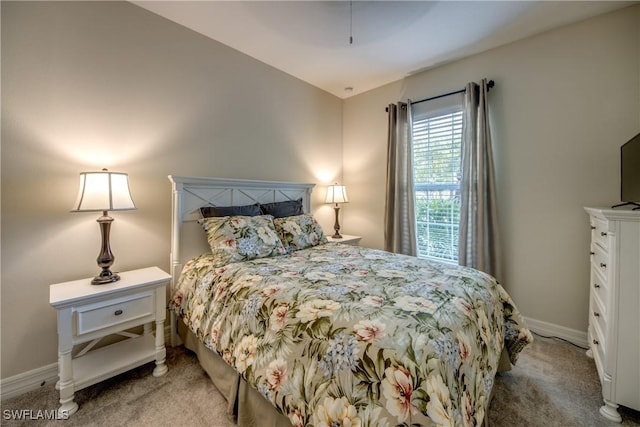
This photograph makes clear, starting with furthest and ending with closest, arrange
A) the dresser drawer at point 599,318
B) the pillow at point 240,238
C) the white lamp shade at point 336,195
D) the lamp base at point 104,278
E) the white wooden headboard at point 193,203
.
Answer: the white lamp shade at point 336,195 < the white wooden headboard at point 193,203 < the pillow at point 240,238 < the lamp base at point 104,278 < the dresser drawer at point 599,318

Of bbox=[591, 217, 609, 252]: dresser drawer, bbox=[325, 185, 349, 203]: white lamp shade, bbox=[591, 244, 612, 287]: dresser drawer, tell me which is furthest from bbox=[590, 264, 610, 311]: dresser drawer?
bbox=[325, 185, 349, 203]: white lamp shade

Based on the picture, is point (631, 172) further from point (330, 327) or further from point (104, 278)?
point (104, 278)

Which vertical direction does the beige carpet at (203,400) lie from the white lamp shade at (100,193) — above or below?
below

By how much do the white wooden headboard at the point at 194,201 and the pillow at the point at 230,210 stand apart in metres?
0.09

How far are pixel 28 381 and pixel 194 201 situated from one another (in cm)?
150

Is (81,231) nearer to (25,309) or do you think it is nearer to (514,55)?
(25,309)

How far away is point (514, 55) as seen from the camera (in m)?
2.48

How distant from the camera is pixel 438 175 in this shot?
3014 millimetres

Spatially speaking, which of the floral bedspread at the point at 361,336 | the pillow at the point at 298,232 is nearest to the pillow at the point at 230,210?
the pillow at the point at 298,232

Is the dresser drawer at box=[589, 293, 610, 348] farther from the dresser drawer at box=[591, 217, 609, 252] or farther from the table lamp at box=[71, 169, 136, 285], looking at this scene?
the table lamp at box=[71, 169, 136, 285]

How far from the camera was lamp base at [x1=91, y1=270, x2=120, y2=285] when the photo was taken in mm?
1666

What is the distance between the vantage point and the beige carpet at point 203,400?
1419mm

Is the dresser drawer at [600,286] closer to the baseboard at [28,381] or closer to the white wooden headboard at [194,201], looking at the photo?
the white wooden headboard at [194,201]

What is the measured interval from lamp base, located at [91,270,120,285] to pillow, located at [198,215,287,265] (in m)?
0.61
